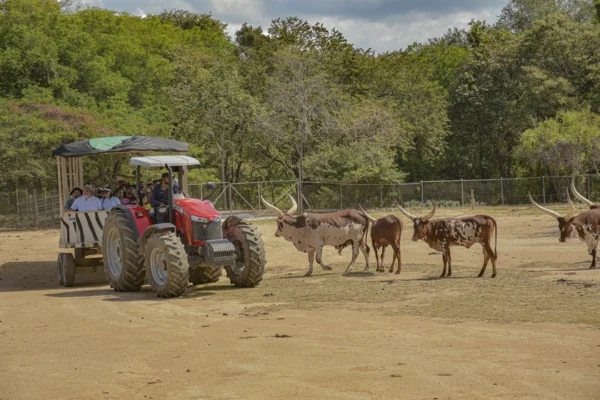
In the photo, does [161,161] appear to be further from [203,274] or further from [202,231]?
[203,274]

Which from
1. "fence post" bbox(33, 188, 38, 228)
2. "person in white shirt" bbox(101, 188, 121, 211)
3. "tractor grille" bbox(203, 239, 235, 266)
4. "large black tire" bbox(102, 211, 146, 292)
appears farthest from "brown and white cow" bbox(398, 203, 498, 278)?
"fence post" bbox(33, 188, 38, 228)

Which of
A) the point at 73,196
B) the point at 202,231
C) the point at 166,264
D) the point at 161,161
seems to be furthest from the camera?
the point at 73,196

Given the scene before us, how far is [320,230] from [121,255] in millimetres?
4436

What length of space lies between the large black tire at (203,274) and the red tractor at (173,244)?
1.16 meters

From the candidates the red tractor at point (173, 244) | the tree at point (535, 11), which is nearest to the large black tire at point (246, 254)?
the red tractor at point (173, 244)

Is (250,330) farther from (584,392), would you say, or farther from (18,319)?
(584,392)

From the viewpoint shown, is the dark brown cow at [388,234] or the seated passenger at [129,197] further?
the seated passenger at [129,197]

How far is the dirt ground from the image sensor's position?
8.47 metres

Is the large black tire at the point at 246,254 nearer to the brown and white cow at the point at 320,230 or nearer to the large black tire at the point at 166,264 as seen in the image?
the large black tire at the point at 166,264

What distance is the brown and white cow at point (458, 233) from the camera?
17.4m

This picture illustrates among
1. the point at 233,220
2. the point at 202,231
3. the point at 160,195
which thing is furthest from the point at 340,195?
the point at 202,231

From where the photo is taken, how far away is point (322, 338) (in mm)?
11047

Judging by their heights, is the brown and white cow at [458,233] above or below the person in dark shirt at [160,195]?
below

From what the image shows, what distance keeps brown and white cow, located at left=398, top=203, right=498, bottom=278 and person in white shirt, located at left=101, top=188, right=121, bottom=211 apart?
21.2 feet
